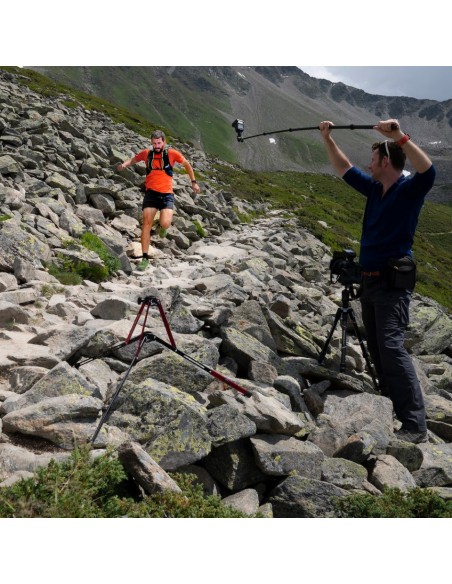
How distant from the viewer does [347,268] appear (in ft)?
28.4

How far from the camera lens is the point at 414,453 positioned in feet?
22.3

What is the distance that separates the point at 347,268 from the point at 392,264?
132 cm

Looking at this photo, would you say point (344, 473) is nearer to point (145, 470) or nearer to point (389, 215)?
point (145, 470)

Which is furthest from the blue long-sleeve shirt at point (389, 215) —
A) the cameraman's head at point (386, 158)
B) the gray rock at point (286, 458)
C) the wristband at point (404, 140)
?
the gray rock at point (286, 458)

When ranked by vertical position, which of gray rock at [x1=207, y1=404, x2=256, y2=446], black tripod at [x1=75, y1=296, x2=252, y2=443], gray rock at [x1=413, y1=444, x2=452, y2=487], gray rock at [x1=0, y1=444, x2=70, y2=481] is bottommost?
gray rock at [x1=413, y1=444, x2=452, y2=487]

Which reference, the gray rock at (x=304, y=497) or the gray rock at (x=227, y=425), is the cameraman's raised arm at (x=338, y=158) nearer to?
the gray rock at (x=227, y=425)

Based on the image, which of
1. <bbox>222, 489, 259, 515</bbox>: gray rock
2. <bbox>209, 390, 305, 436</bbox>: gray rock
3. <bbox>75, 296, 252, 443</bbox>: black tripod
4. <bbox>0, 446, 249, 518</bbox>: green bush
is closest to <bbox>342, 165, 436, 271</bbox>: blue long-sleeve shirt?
<bbox>209, 390, 305, 436</bbox>: gray rock

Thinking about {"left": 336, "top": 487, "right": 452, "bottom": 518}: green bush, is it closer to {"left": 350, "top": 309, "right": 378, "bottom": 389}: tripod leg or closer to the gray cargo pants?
the gray cargo pants

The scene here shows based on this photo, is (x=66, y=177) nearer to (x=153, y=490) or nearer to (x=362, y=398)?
(x=362, y=398)

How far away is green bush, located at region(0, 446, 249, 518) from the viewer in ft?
12.3

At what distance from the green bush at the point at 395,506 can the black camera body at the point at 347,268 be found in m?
4.11

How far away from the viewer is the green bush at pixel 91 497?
3744mm

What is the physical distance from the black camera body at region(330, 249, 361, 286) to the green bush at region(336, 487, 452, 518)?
411 centimetres

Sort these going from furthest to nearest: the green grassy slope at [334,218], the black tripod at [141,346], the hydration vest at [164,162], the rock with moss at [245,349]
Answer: the green grassy slope at [334,218]
the rock with moss at [245,349]
the hydration vest at [164,162]
the black tripod at [141,346]
